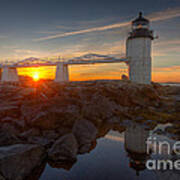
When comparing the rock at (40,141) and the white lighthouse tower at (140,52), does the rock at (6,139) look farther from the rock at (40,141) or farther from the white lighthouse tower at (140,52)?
the white lighthouse tower at (140,52)

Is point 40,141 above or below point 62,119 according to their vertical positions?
below

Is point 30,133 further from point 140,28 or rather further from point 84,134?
point 140,28

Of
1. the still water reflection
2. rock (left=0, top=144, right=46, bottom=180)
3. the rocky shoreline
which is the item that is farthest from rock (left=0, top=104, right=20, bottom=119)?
the still water reflection

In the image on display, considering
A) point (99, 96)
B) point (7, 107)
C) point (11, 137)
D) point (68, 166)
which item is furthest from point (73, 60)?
point (68, 166)

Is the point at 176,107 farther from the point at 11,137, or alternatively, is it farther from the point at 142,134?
the point at 11,137

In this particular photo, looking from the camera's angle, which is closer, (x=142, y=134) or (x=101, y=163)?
(x=101, y=163)

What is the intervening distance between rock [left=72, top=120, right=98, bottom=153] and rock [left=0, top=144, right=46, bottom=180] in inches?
128

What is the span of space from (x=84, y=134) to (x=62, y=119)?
11.4 feet

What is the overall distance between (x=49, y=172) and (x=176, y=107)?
70.9ft

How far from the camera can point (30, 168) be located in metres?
7.61

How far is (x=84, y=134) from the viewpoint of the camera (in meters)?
11.6

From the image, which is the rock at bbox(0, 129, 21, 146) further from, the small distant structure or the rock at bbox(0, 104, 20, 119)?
the small distant structure

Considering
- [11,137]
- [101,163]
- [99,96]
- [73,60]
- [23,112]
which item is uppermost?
[73,60]

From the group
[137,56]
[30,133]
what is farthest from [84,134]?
[137,56]
